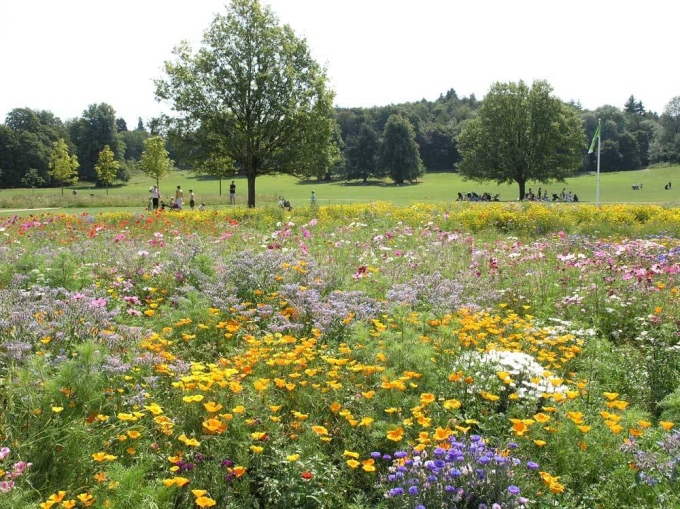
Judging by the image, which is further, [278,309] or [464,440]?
[278,309]

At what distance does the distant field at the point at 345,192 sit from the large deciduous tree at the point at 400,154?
2.55 m

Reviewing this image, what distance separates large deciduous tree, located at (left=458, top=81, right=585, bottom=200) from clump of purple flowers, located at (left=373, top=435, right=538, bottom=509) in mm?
45806

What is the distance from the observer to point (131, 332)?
14.9 feet

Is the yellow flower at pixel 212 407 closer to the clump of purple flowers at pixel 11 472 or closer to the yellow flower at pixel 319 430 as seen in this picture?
the yellow flower at pixel 319 430

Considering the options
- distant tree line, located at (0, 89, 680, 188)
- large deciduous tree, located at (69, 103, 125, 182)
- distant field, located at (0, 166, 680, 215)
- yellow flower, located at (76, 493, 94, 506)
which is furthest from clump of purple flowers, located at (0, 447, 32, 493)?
large deciduous tree, located at (69, 103, 125, 182)

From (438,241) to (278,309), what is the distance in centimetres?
553

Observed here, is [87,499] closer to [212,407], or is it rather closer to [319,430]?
[212,407]

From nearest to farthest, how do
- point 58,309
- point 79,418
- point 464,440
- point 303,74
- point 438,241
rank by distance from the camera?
point 464,440 < point 79,418 < point 58,309 < point 438,241 < point 303,74

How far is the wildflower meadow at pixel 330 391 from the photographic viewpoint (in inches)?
116

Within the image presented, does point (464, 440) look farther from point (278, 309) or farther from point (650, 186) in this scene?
point (650, 186)

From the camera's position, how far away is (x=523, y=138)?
46.2 meters

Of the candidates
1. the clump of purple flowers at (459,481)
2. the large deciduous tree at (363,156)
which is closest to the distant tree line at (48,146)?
the large deciduous tree at (363,156)

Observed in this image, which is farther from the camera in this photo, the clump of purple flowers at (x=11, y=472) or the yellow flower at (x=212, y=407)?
the yellow flower at (x=212, y=407)

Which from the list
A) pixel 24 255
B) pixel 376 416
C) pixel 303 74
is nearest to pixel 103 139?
pixel 303 74
